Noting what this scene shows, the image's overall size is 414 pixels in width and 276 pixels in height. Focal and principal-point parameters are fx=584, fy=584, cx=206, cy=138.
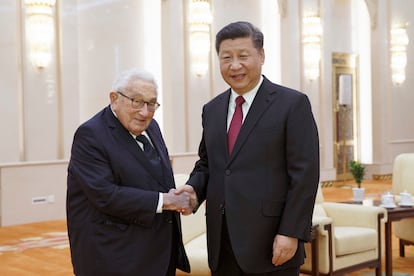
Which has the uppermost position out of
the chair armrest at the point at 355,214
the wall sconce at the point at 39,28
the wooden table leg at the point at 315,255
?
the wall sconce at the point at 39,28

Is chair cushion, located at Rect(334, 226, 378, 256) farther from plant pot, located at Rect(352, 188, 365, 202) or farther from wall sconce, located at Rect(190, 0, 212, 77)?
wall sconce, located at Rect(190, 0, 212, 77)

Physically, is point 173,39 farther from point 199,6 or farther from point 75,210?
point 75,210

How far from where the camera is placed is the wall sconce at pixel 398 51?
520 inches

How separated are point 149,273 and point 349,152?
431 inches

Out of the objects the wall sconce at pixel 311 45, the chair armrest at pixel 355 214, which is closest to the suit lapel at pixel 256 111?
the chair armrest at pixel 355 214

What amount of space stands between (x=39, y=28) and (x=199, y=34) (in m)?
2.79

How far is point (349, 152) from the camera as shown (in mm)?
12805

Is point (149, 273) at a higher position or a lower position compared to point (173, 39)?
lower

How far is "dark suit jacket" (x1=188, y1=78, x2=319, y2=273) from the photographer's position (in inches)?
87.8

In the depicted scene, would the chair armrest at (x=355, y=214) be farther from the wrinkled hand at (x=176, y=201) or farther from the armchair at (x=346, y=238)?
the wrinkled hand at (x=176, y=201)

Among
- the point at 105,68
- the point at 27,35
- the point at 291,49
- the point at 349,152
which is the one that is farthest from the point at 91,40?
the point at 349,152

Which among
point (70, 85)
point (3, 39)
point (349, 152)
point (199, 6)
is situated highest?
point (199, 6)

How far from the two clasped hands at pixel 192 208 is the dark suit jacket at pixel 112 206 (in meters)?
0.07

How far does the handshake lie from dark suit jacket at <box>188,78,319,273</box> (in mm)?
191
